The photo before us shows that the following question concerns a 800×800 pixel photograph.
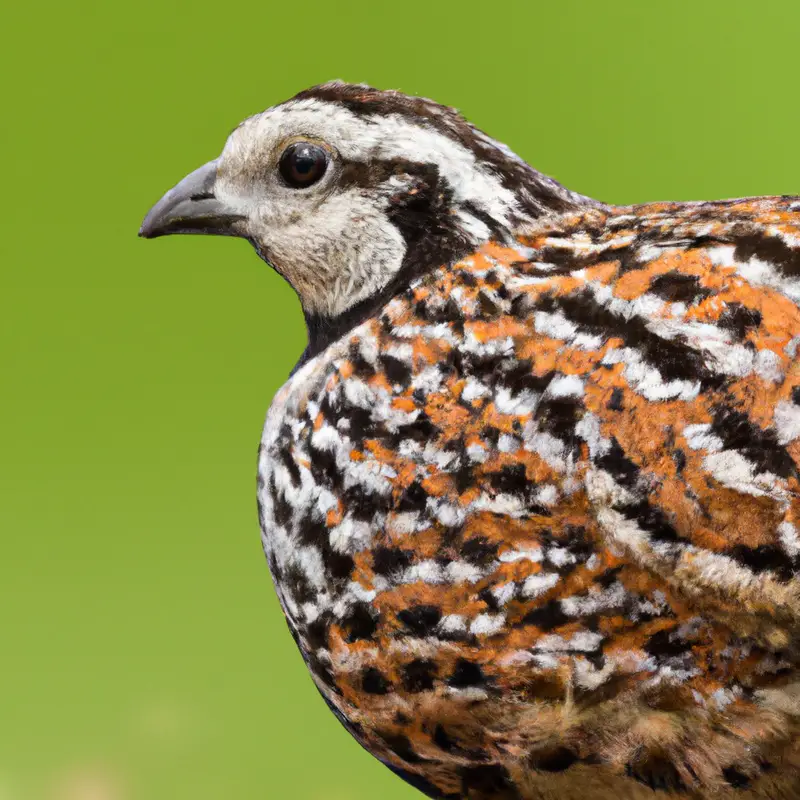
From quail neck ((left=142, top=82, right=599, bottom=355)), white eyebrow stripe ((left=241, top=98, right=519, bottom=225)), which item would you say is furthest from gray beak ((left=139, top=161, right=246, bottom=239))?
white eyebrow stripe ((left=241, top=98, right=519, bottom=225))

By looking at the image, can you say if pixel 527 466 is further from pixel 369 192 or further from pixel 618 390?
pixel 369 192

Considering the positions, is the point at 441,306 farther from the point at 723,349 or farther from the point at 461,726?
the point at 461,726

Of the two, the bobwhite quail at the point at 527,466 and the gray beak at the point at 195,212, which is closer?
the bobwhite quail at the point at 527,466

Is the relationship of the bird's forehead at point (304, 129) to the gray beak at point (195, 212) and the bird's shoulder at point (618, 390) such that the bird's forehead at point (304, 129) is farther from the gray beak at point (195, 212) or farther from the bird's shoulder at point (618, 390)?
the bird's shoulder at point (618, 390)

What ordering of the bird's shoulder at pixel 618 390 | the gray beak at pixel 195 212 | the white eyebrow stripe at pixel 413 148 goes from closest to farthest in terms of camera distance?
the bird's shoulder at pixel 618 390 < the white eyebrow stripe at pixel 413 148 < the gray beak at pixel 195 212

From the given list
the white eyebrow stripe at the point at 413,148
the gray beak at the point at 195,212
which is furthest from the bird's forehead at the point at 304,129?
the gray beak at the point at 195,212

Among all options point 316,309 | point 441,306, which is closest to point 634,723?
point 441,306

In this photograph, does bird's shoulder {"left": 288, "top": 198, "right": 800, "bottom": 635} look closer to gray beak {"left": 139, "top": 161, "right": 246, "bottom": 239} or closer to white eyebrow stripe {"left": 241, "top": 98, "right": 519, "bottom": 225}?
white eyebrow stripe {"left": 241, "top": 98, "right": 519, "bottom": 225}

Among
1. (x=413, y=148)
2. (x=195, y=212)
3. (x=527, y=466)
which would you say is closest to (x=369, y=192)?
(x=413, y=148)
